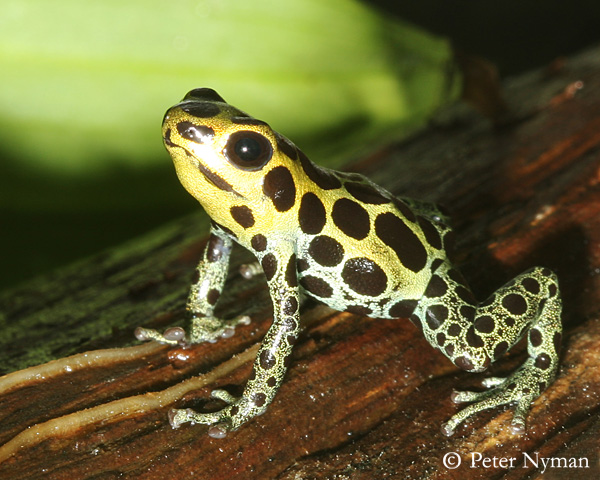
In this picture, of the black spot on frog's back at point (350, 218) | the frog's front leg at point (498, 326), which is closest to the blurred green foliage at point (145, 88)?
the black spot on frog's back at point (350, 218)

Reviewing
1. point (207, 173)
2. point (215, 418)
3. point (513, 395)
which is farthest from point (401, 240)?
point (215, 418)

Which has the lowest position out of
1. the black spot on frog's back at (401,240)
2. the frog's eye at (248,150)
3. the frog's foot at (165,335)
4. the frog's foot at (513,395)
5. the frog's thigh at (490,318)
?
the frog's foot at (165,335)

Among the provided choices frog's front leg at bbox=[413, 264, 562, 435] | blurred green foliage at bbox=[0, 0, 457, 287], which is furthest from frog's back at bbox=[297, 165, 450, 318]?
blurred green foliage at bbox=[0, 0, 457, 287]

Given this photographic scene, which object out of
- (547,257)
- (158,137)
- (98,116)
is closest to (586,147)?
(547,257)

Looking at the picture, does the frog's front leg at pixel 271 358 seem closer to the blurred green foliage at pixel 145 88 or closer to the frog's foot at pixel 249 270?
the frog's foot at pixel 249 270

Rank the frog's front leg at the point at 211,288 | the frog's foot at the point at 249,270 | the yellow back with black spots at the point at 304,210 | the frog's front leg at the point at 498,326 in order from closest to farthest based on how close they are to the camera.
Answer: the yellow back with black spots at the point at 304,210
the frog's front leg at the point at 498,326
the frog's front leg at the point at 211,288
the frog's foot at the point at 249,270

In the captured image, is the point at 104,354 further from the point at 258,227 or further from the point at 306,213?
the point at 306,213

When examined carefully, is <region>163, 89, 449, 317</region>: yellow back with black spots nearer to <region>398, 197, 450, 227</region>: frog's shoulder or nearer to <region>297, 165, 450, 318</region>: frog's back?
<region>297, 165, 450, 318</region>: frog's back
